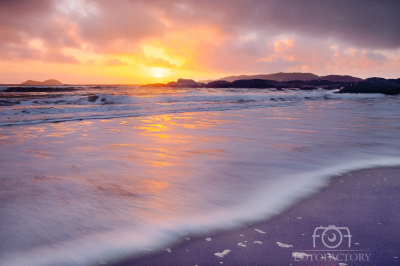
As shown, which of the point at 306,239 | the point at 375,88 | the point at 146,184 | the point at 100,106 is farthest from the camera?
the point at 375,88

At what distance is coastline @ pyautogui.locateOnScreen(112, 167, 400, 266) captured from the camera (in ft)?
4.09

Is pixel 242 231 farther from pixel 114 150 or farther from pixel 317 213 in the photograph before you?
pixel 114 150

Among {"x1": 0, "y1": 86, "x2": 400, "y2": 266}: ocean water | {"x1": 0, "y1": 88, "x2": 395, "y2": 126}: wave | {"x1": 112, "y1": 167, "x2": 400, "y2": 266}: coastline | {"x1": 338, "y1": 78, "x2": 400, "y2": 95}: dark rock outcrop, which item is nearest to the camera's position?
{"x1": 112, "y1": 167, "x2": 400, "y2": 266}: coastline

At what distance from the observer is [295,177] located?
7.74 feet

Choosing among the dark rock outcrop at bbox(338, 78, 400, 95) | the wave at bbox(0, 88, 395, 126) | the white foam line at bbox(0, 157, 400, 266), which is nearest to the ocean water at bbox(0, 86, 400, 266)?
the white foam line at bbox(0, 157, 400, 266)

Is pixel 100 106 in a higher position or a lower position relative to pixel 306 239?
higher

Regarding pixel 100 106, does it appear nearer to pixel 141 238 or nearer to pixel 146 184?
pixel 146 184

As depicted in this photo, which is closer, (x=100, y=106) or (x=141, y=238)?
(x=141, y=238)

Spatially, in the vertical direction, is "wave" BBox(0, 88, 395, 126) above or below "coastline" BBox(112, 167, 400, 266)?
above

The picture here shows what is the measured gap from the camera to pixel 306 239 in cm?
139

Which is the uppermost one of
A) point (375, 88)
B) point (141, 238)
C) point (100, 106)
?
point (375, 88)

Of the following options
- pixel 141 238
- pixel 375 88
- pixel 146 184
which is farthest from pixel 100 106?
pixel 375 88

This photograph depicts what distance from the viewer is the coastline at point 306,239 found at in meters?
1.25

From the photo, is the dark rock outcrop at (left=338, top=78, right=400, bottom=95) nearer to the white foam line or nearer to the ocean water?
the ocean water
